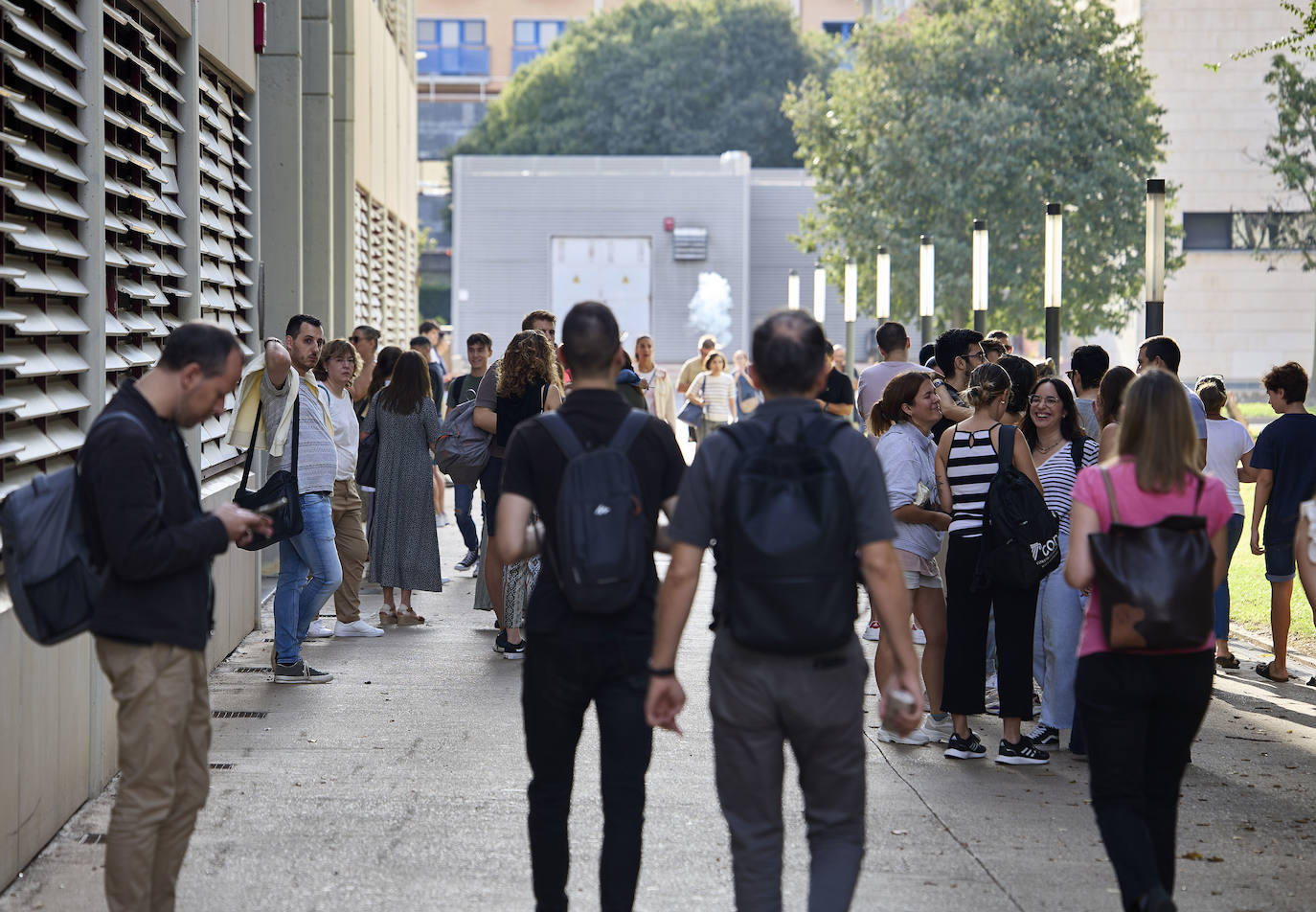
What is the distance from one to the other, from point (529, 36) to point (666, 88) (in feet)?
105

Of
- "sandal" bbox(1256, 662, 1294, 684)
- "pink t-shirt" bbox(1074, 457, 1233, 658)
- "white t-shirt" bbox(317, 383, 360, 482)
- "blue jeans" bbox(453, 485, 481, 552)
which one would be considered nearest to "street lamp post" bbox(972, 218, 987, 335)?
"blue jeans" bbox(453, 485, 481, 552)

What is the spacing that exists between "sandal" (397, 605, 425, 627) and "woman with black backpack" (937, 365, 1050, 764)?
463cm

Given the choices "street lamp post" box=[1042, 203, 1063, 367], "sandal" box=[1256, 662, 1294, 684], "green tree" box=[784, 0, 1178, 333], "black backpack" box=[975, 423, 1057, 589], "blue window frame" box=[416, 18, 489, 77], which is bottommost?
"sandal" box=[1256, 662, 1294, 684]

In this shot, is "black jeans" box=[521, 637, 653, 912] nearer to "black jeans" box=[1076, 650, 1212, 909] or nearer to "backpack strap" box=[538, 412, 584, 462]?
"backpack strap" box=[538, 412, 584, 462]

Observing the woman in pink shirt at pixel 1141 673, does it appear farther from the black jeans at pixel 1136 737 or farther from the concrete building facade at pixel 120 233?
the concrete building facade at pixel 120 233

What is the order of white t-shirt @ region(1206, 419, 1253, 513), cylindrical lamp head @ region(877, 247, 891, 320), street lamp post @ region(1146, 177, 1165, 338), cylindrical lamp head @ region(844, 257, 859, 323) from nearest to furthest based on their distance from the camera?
white t-shirt @ region(1206, 419, 1253, 513)
street lamp post @ region(1146, 177, 1165, 338)
cylindrical lamp head @ region(877, 247, 891, 320)
cylindrical lamp head @ region(844, 257, 859, 323)

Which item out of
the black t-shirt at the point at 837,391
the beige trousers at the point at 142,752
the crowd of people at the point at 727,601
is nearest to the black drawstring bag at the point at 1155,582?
the crowd of people at the point at 727,601

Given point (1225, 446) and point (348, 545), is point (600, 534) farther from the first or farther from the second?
point (348, 545)

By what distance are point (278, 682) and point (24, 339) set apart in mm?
3233

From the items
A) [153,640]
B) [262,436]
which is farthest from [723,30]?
[153,640]

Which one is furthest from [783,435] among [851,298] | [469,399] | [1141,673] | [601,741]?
[851,298]

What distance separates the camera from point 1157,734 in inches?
180

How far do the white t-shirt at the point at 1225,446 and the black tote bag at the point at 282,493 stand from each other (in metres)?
4.92

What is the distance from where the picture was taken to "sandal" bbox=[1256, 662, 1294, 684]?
30.6 feet
